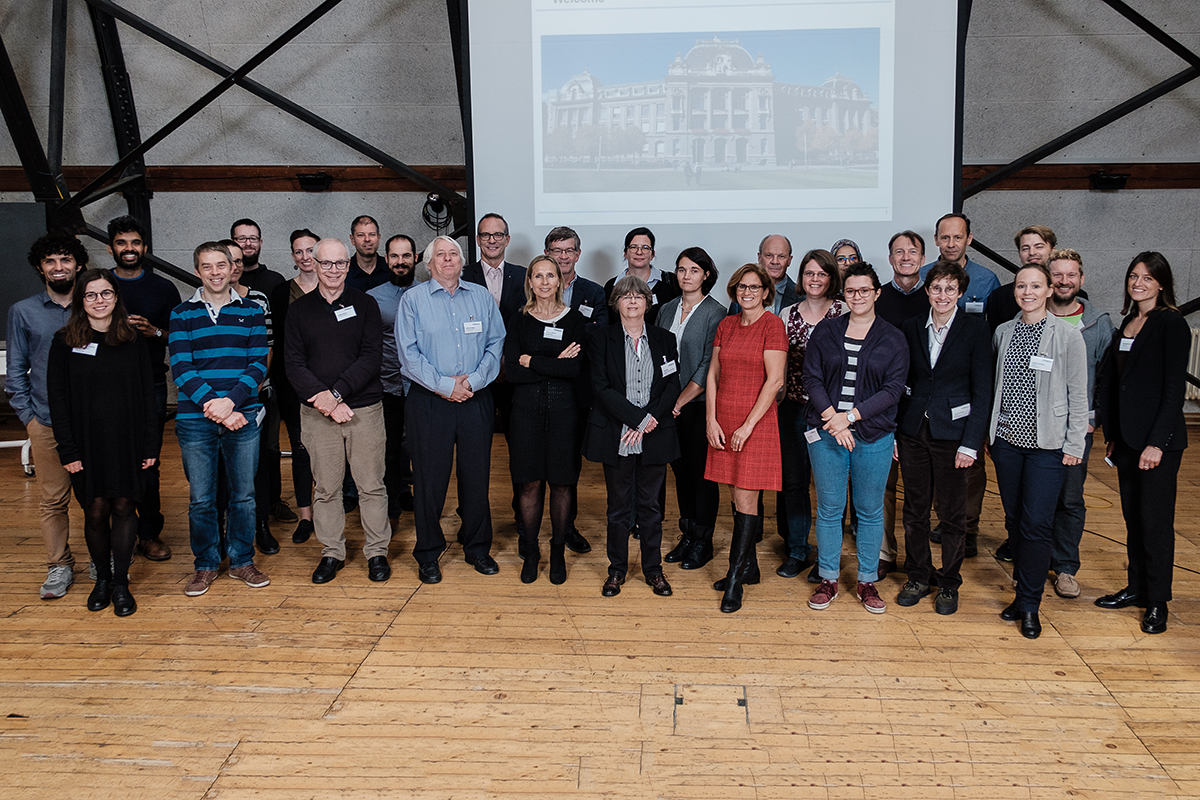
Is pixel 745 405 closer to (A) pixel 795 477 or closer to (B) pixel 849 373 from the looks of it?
(B) pixel 849 373

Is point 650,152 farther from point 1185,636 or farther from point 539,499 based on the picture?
point 1185,636

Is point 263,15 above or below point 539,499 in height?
above

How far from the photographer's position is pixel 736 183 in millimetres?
5309

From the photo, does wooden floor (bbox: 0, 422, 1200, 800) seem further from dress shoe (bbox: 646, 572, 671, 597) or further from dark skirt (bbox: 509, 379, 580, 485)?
dark skirt (bbox: 509, 379, 580, 485)

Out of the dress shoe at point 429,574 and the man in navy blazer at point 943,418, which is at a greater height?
the man in navy blazer at point 943,418

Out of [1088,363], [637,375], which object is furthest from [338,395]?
[1088,363]

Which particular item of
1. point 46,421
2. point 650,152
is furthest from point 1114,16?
point 46,421

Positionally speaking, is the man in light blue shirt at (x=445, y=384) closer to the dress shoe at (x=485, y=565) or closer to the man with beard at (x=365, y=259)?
the dress shoe at (x=485, y=565)

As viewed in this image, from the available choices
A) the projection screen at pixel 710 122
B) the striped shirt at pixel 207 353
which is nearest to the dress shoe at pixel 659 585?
the striped shirt at pixel 207 353

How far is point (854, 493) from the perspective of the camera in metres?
3.52

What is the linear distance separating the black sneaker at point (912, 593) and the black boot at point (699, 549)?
882mm

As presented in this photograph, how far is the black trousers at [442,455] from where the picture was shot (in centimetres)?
374

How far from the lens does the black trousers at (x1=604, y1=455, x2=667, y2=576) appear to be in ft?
11.8

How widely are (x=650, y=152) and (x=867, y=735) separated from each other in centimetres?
385
